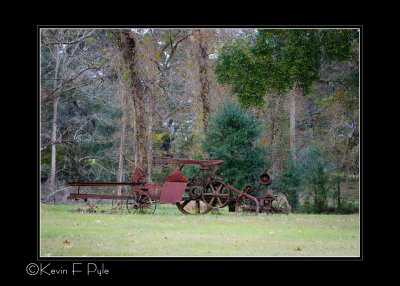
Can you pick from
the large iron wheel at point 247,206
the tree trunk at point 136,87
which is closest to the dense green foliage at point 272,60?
the tree trunk at point 136,87

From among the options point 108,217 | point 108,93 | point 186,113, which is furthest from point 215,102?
point 108,217

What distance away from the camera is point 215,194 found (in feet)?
51.8

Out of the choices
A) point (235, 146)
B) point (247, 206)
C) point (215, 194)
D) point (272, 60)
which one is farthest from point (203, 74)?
point (247, 206)

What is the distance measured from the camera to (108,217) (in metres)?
→ 14.5

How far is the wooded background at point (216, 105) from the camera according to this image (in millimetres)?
18136

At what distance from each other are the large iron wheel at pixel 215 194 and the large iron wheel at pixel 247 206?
49cm

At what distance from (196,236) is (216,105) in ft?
48.2

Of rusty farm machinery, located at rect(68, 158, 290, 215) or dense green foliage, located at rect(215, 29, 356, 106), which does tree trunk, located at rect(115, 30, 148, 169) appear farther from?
rusty farm machinery, located at rect(68, 158, 290, 215)

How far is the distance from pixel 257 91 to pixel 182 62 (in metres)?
6.72

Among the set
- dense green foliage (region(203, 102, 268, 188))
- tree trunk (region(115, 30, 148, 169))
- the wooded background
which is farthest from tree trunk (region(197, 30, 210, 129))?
dense green foliage (region(203, 102, 268, 188))

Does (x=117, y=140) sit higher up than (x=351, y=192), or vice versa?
(x=117, y=140)

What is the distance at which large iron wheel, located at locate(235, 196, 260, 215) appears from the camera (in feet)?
51.5

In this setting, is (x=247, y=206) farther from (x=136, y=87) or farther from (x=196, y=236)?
(x=136, y=87)

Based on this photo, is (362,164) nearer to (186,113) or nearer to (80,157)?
(186,113)
